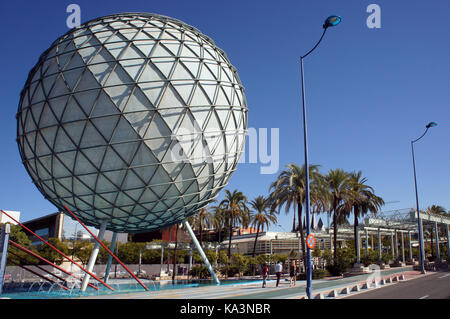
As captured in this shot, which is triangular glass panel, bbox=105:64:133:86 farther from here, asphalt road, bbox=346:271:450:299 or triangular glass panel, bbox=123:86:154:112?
asphalt road, bbox=346:271:450:299

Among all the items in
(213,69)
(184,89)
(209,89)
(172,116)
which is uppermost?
(213,69)

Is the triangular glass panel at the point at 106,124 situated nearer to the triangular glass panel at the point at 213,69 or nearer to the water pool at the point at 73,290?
the triangular glass panel at the point at 213,69

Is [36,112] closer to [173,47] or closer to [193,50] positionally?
[173,47]

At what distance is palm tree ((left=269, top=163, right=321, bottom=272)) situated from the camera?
95.2 feet

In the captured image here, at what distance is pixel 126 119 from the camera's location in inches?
680

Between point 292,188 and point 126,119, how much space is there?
54.3ft

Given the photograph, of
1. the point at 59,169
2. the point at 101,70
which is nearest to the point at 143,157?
the point at 59,169

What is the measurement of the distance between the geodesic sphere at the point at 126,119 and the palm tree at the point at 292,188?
998cm

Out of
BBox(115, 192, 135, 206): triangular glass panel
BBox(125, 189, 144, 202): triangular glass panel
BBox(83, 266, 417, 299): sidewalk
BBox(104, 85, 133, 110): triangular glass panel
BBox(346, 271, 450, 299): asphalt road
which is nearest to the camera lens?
BBox(83, 266, 417, 299): sidewalk

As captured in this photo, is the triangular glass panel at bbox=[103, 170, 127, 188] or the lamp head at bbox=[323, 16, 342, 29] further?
the triangular glass panel at bbox=[103, 170, 127, 188]

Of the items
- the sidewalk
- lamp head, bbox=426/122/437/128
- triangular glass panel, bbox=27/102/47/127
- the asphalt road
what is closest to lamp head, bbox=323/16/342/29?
the sidewalk

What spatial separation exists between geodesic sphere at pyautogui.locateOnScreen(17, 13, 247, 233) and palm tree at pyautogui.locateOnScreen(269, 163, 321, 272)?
998 centimetres

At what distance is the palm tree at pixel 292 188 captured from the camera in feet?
95.2

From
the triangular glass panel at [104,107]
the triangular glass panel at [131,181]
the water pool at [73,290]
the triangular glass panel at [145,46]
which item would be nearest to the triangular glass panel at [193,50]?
the triangular glass panel at [145,46]
